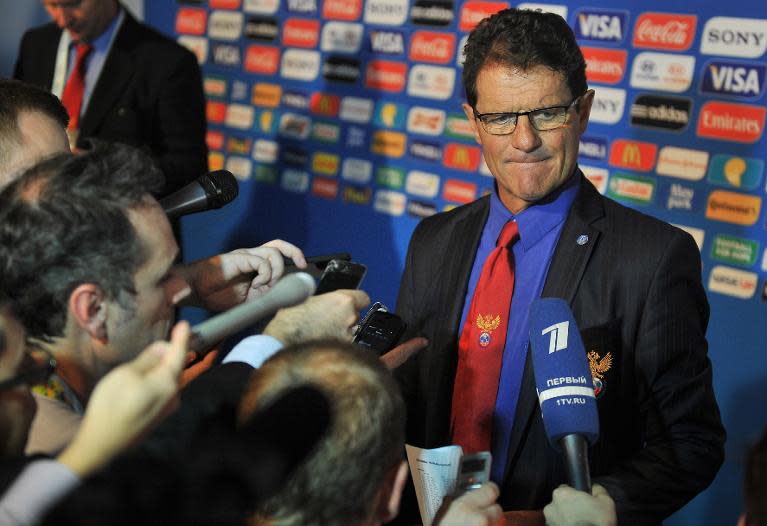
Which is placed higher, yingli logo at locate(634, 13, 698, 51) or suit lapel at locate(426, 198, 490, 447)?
yingli logo at locate(634, 13, 698, 51)

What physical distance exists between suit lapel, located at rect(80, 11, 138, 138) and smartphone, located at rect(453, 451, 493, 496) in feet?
7.73

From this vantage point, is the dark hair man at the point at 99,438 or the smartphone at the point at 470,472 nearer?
the dark hair man at the point at 99,438

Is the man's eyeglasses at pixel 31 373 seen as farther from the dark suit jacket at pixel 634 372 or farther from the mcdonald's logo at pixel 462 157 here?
the mcdonald's logo at pixel 462 157

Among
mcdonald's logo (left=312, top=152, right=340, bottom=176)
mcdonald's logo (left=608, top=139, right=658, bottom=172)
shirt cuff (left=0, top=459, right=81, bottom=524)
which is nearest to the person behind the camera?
shirt cuff (left=0, top=459, right=81, bottom=524)

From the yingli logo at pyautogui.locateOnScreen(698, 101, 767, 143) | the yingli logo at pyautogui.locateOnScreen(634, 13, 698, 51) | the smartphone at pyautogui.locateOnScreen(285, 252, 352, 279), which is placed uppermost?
the yingli logo at pyautogui.locateOnScreen(634, 13, 698, 51)

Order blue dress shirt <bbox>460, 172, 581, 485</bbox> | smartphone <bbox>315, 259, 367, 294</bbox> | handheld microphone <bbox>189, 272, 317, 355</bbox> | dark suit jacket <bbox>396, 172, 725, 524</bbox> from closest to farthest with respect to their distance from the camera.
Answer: handheld microphone <bbox>189, 272, 317, 355</bbox> < smartphone <bbox>315, 259, 367, 294</bbox> < dark suit jacket <bbox>396, 172, 725, 524</bbox> < blue dress shirt <bbox>460, 172, 581, 485</bbox>

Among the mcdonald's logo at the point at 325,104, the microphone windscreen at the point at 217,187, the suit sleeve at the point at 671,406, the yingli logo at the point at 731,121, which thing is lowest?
the suit sleeve at the point at 671,406

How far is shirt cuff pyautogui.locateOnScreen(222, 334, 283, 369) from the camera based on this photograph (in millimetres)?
1225

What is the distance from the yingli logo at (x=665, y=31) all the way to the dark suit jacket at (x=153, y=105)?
5.02 ft

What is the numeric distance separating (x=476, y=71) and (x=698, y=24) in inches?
49.6

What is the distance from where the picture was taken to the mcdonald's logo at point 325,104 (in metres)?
3.64

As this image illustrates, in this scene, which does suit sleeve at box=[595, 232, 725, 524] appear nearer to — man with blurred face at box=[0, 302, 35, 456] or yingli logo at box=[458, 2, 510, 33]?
man with blurred face at box=[0, 302, 35, 456]

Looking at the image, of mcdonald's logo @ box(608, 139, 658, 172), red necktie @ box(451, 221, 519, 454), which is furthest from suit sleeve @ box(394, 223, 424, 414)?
mcdonald's logo @ box(608, 139, 658, 172)

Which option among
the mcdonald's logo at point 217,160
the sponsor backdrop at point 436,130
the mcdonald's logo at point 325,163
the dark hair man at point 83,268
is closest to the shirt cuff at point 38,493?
the dark hair man at point 83,268
